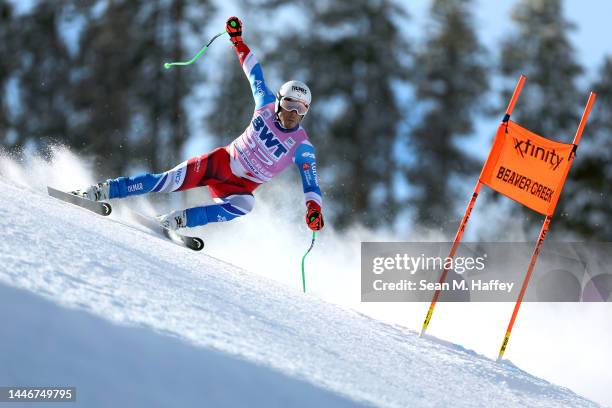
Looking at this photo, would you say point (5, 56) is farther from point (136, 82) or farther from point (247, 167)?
point (247, 167)

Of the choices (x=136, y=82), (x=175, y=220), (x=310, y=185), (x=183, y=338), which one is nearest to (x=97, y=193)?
(x=175, y=220)

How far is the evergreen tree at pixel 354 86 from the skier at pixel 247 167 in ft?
45.6

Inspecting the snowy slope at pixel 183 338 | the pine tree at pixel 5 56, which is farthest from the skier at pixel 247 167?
→ the pine tree at pixel 5 56

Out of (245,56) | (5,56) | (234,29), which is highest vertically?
(5,56)

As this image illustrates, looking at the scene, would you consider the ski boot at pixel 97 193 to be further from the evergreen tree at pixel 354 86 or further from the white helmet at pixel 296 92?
the evergreen tree at pixel 354 86

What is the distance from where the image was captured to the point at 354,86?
21.2 meters

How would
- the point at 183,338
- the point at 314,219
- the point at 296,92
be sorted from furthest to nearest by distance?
the point at 296,92 → the point at 314,219 → the point at 183,338

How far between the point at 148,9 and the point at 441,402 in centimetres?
1816

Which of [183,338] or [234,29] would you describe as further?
[234,29]

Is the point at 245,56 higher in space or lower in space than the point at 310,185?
higher

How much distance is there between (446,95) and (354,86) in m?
2.65

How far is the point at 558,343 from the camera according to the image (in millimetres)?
9789

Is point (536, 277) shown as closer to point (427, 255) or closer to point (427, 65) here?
point (427, 255)

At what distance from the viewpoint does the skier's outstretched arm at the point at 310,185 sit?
572cm
